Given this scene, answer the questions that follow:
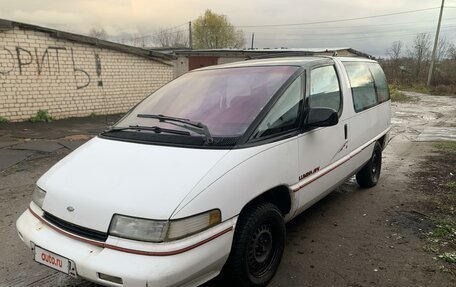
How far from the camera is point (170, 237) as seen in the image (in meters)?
2.16

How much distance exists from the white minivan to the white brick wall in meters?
8.92

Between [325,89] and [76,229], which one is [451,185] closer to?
[325,89]

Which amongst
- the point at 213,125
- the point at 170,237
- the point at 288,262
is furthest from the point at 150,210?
the point at 288,262

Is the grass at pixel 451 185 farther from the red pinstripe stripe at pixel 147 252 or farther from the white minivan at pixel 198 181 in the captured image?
the red pinstripe stripe at pixel 147 252

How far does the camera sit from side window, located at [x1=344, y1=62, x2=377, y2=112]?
4438 mm

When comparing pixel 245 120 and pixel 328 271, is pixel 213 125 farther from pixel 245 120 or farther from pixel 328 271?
pixel 328 271

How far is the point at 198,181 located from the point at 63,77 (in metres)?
11.1

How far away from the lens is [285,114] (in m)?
3.14

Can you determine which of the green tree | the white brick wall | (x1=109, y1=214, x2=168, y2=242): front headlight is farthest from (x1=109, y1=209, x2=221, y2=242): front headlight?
the green tree

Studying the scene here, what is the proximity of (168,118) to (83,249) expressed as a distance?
1.28 meters

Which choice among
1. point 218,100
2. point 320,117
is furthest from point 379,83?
point 218,100

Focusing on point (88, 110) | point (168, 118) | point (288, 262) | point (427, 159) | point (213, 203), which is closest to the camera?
point (213, 203)

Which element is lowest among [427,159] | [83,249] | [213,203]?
[427,159]

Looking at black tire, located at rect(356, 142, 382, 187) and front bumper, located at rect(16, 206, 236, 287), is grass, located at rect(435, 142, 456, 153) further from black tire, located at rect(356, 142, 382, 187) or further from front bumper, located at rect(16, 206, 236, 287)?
front bumper, located at rect(16, 206, 236, 287)
